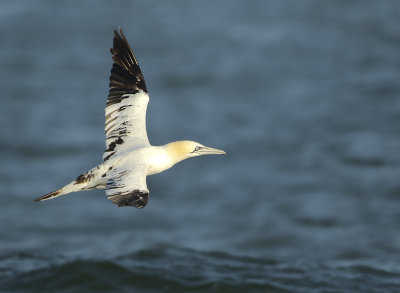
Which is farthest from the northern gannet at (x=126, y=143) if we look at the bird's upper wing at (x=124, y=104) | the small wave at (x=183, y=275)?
the small wave at (x=183, y=275)

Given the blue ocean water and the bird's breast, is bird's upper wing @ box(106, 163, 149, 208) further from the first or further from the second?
the blue ocean water

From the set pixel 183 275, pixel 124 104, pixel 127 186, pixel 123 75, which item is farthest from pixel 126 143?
pixel 183 275

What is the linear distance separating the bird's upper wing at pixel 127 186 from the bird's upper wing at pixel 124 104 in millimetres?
926

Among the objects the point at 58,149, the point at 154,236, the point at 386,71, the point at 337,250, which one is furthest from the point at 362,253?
the point at 386,71

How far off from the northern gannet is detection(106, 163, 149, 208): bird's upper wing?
26mm

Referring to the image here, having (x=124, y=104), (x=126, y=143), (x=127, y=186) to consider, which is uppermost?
(x=124, y=104)

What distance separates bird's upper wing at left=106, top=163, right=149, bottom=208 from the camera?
34.1 feet

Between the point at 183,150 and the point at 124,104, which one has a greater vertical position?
the point at 124,104

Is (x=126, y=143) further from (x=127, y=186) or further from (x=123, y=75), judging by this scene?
(x=127, y=186)

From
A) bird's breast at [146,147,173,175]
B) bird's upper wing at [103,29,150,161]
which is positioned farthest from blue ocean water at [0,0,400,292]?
bird's breast at [146,147,173,175]

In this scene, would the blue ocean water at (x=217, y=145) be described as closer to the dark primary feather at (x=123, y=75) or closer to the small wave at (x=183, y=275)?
the small wave at (x=183, y=275)

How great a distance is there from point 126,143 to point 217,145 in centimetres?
1349

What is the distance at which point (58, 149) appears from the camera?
2630 cm

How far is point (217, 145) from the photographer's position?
26062mm
